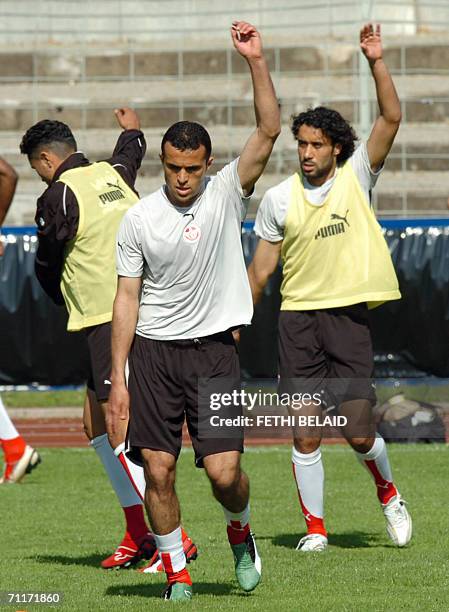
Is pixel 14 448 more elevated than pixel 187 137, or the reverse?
pixel 187 137

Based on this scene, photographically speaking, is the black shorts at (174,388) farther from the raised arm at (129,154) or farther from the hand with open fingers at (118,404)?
the raised arm at (129,154)

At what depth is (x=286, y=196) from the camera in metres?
7.78

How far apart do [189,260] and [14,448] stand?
468 centimetres

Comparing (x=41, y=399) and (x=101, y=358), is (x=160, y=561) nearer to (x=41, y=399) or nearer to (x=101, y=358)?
(x=101, y=358)

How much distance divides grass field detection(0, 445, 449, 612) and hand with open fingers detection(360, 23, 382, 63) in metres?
2.61

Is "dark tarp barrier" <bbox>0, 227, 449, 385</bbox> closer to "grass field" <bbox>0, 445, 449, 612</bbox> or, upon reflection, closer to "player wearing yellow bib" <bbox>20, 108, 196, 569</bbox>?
"grass field" <bbox>0, 445, 449, 612</bbox>

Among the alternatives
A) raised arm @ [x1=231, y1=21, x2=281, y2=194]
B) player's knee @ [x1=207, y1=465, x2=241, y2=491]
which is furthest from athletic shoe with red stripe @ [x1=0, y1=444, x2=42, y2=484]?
raised arm @ [x1=231, y1=21, x2=281, y2=194]

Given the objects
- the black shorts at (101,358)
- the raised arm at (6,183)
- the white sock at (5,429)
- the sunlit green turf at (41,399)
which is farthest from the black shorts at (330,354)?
the sunlit green turf at (41,399)

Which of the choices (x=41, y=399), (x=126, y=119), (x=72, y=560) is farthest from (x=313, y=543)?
(x=41, y=399)

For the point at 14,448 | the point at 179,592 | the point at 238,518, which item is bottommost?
the point at 14,448

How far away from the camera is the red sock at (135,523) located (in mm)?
7281

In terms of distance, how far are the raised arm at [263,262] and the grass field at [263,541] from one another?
1442 mm

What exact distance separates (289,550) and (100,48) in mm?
10405

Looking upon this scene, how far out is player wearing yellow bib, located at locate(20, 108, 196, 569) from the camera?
7.18 metres
